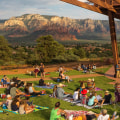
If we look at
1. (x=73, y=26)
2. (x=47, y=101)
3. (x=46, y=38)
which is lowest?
(x=47, y=101)

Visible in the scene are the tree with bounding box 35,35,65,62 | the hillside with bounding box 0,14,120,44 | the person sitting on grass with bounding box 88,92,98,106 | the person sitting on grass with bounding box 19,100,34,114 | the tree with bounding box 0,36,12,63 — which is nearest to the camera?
the person sitting on grass with bounding box 19,100,34,114

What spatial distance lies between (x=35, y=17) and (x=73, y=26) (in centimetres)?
1713

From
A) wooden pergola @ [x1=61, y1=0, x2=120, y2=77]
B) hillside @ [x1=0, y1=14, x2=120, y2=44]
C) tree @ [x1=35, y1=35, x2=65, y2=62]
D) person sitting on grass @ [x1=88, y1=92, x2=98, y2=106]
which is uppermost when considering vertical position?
hillside @ [x1=0, y1=14, x2=120, y2=44]

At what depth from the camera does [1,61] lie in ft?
109

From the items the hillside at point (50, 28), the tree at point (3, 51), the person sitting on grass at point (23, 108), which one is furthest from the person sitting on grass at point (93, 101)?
the hillside at point (50, 28)

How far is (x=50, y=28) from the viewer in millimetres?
75000

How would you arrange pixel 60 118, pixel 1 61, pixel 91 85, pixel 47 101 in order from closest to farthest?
pixel 60 118, pixel 47 101, pixel 91 85, pixel 1 61

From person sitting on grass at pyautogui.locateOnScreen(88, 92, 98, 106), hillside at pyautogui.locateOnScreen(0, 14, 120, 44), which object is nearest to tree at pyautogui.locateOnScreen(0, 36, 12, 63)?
person sitting on grass at pyautogui.locateOnScreen(88, 92, 98, 106)

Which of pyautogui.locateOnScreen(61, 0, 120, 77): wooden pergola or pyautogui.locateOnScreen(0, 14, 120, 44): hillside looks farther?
pyautogui.locateOnScreen(0, 14, 120, 44): hillside

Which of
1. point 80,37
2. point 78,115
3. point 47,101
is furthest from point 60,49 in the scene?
point 80,37

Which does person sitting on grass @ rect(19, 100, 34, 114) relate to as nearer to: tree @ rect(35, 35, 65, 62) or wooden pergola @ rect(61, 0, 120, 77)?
wooden pergola @ rect(61, 0, 120, 77)

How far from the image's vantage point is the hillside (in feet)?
246

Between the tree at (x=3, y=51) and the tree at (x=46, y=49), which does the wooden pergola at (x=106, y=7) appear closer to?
the tree at (x=46, y=49)

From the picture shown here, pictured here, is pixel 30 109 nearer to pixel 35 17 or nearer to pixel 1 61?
pixel 1 61
